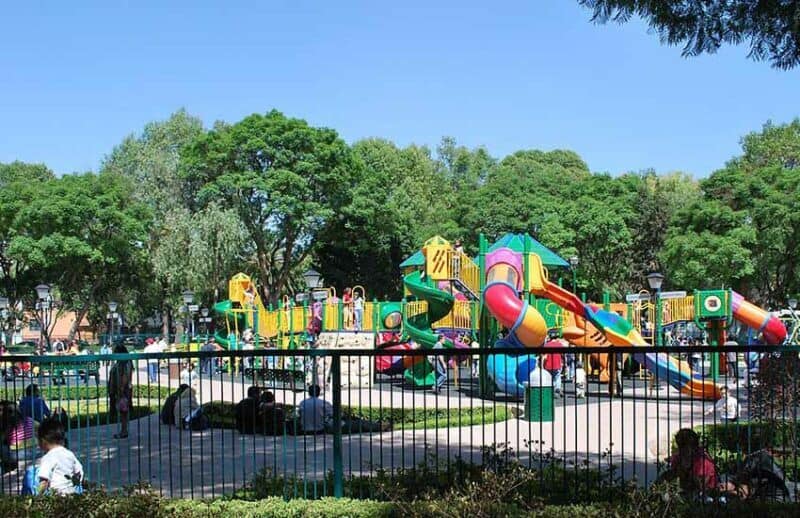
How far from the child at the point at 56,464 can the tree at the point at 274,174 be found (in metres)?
38.2

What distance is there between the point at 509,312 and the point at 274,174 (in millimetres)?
26936

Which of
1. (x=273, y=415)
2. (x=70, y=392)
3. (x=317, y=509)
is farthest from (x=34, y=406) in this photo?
(x=317, y=509)

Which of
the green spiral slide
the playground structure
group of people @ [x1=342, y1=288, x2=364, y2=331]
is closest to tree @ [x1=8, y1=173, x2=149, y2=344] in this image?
the playground structure

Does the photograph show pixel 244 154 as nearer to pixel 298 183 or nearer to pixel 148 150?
pixel 298 183

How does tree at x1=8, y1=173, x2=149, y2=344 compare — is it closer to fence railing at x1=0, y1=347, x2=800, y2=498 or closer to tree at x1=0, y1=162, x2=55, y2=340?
tree at x1=0, y1=162, x2=55, y2=340

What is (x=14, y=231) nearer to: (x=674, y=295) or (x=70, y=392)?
(x=674, y=295)

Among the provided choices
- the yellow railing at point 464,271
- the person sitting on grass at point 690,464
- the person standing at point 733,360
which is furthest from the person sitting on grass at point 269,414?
the yellow railing at point 464,271

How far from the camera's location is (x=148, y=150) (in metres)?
52.6

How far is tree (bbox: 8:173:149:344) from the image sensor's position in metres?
45.8

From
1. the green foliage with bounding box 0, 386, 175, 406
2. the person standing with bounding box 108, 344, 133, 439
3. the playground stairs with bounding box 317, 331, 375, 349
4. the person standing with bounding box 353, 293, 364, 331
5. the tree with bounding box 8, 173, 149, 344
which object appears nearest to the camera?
the green foliage with bounding box 0, 386, 175, 406

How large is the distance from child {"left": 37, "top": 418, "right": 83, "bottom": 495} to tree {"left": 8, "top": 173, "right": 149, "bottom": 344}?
132ft

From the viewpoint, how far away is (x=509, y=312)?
69.8ft

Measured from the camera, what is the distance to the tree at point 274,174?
46.1 metres

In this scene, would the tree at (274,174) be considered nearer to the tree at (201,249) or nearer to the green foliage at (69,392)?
the tree at (201,249)
